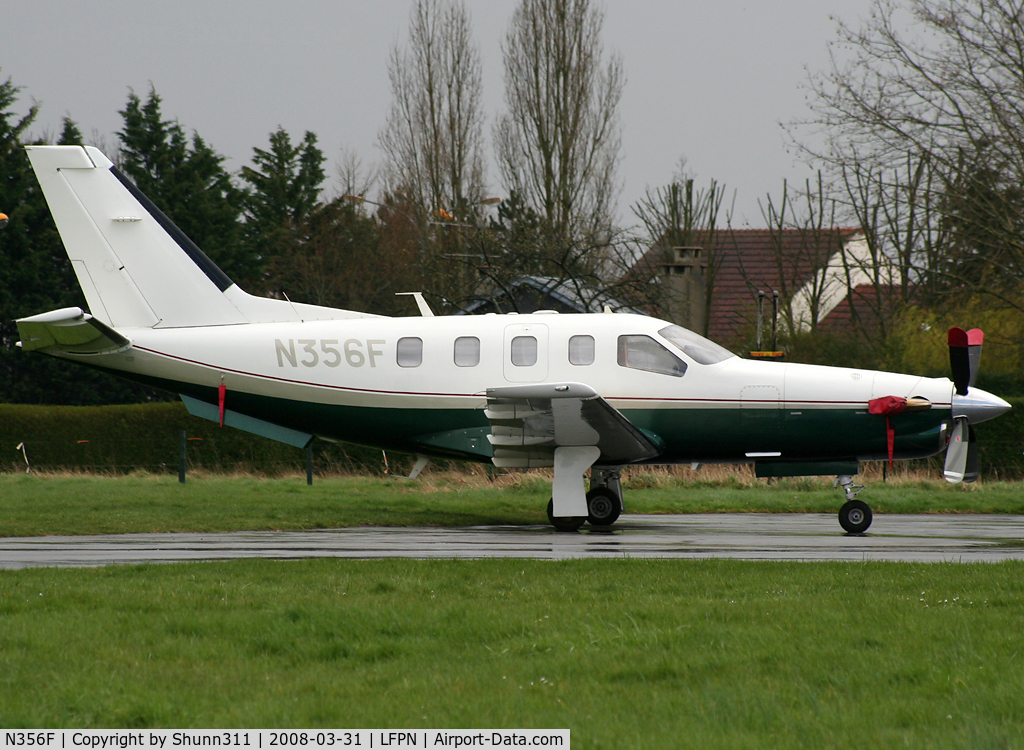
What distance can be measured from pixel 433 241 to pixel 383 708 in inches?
1451

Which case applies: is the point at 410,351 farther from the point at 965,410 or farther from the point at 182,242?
the point at 965,410

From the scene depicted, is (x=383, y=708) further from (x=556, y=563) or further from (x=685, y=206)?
(x=685, y=206)

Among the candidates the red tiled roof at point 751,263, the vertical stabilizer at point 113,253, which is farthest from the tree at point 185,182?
the vertical stabilizer at point 113,253

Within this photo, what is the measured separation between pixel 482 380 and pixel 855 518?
5.01m

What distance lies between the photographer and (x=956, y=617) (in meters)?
6.41

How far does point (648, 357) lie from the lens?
1397cm

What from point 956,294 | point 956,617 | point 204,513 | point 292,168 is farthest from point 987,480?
point 292,168

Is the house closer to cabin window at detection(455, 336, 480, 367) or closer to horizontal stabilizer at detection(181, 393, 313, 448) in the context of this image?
cabin window at detection(455, 336, 480, 367)

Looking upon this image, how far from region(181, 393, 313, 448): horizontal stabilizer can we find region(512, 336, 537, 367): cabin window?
3.26 meters

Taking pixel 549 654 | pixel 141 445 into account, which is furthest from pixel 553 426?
pixel 141 445

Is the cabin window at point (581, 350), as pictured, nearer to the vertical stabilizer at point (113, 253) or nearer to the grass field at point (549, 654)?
the vertical stabilizer at point (113, 253)

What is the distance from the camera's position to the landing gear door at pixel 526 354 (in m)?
14.0

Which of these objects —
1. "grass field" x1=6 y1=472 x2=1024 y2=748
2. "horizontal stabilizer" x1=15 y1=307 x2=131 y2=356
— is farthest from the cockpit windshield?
"horizontal stabilizer" x1=15 y1=307 x2=131 y2=356

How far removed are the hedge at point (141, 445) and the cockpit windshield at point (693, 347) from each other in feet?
37.9
